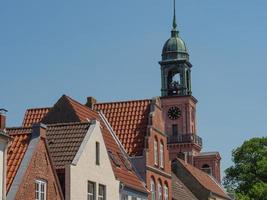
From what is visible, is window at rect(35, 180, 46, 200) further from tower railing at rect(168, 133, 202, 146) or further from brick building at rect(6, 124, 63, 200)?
tower railing at rect(168, 133, 202, 146)

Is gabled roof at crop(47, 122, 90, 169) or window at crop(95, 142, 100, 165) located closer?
gabled roof at crop(47, 122, 90, 169)

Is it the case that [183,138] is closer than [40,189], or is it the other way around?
[40,189]

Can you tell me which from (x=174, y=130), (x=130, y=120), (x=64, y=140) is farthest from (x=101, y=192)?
(x=174, y=130)

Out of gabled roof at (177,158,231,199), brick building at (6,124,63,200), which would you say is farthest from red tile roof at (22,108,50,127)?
gabled roof at (177,158,231,199)

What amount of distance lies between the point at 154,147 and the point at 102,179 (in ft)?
37.8

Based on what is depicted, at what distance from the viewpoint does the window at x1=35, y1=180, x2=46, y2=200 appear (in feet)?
130

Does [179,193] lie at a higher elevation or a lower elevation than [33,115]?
lower

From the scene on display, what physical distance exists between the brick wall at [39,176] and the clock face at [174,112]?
4315 inches

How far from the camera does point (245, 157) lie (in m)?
109

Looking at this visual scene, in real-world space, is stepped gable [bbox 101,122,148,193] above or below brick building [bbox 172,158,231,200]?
below

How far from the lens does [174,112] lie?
496 ft

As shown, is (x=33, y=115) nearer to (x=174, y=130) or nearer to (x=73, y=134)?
(x=73, y=134)

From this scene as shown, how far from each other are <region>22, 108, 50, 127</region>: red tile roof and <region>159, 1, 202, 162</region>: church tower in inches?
Answer: 3492

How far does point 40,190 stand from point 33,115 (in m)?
19.0
